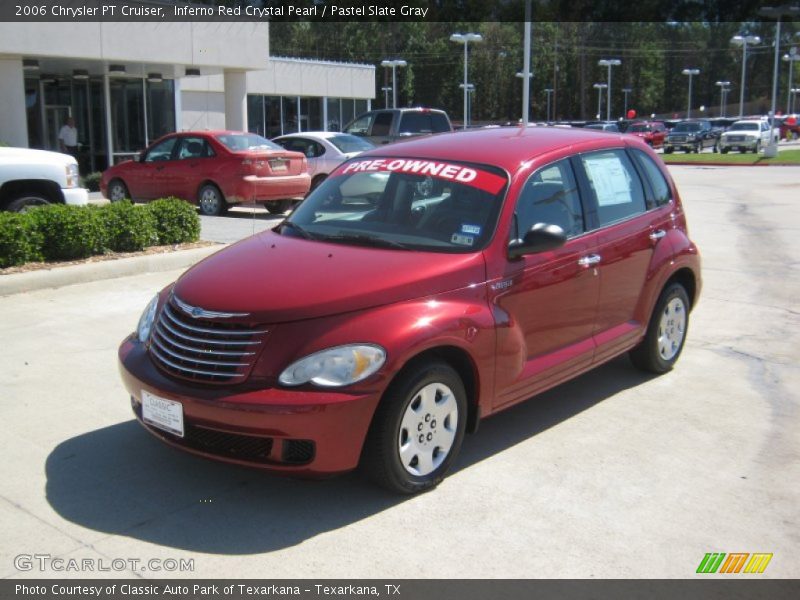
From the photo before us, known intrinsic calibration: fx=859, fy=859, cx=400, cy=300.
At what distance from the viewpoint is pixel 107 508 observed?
13.9 ft

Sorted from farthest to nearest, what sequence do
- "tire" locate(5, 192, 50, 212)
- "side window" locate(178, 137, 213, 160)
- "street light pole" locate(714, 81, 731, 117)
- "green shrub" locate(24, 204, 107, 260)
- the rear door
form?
1. "street light pole" locate(714, 81, 731, 117)
2. "side window" locate(178, 137, 213, 160)
3. "tire" locate(5, 192, 50, 212)
4. "green shrub" locate(24, 204, 107, 260)
5. the rear door

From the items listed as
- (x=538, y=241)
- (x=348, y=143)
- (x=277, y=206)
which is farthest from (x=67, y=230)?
(x=348, y=143)

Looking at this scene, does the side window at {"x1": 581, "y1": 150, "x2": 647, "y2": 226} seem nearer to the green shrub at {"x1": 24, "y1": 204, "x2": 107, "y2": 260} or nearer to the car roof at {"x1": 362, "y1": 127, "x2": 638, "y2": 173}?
the car roof at {"x1": 362, "y1": 127, "x2": 638, "y2": 173}

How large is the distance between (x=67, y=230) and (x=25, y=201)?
1756 mm

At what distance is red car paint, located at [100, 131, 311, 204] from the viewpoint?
591 inches

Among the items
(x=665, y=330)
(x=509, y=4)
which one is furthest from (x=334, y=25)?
(x=665, y=330)

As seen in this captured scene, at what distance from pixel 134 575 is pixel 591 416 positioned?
3145 millimetres

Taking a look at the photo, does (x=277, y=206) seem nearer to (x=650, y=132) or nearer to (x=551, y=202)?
(x=551, y=202)

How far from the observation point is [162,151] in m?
16.0

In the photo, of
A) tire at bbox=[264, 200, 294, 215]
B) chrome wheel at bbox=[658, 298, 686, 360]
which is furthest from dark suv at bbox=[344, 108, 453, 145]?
chrome wheel at bbox=[658, 298, 686, 360]

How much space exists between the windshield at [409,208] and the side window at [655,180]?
1.79 m

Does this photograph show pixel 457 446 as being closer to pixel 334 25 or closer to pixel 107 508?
pixel 107 508

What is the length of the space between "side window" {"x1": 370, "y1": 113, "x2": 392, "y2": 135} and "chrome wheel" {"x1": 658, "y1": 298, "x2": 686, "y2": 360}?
52.9 ft

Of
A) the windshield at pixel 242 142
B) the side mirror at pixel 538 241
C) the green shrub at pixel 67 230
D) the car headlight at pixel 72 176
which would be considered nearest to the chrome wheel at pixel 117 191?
the windshield at pixel 242 142
